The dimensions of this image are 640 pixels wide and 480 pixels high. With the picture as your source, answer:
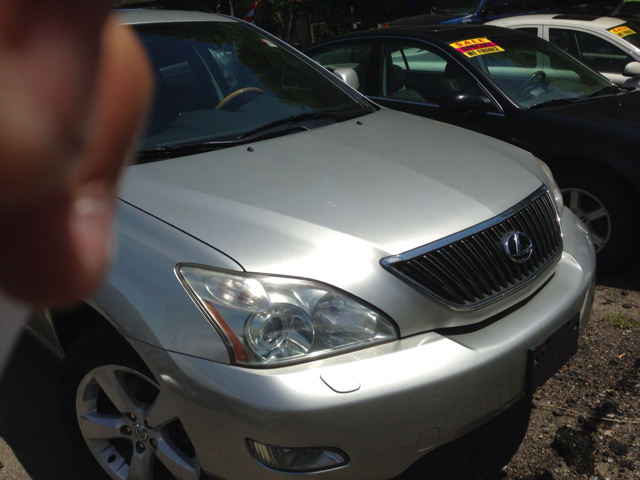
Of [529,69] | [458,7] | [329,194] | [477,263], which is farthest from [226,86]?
[458,7]

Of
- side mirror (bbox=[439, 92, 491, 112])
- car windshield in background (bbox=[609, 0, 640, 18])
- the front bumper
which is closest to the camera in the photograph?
the front bumper

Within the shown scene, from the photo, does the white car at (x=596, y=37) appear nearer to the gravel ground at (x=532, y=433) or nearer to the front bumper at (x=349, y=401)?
the gravel ground at (x=532, y=433)

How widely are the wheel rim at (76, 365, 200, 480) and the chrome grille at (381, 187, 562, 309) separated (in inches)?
33.1

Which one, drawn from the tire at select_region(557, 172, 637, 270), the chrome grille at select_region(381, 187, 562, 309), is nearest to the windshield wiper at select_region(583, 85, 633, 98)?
the tire at select_region(557, 172, 637, 270)

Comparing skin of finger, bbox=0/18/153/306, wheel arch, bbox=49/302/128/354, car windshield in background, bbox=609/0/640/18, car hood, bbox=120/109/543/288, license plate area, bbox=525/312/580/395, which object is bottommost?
license plate area, bbox=525/312/580/395

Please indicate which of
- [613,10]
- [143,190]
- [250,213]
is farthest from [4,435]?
[613,10]

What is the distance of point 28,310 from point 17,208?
0.32 feet

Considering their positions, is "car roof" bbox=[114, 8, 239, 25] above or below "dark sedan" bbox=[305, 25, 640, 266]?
above

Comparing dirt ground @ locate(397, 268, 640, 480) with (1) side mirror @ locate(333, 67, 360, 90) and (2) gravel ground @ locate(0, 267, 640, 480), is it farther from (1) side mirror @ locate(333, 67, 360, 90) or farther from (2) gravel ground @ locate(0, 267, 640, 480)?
(1) side mirror @ locate(333, 67, 360, 90)

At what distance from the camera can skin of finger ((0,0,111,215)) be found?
256mm

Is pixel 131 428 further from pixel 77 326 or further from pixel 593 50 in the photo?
pixel 593 50

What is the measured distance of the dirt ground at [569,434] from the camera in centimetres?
229

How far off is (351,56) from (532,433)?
3.37 m

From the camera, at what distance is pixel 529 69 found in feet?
14.4
